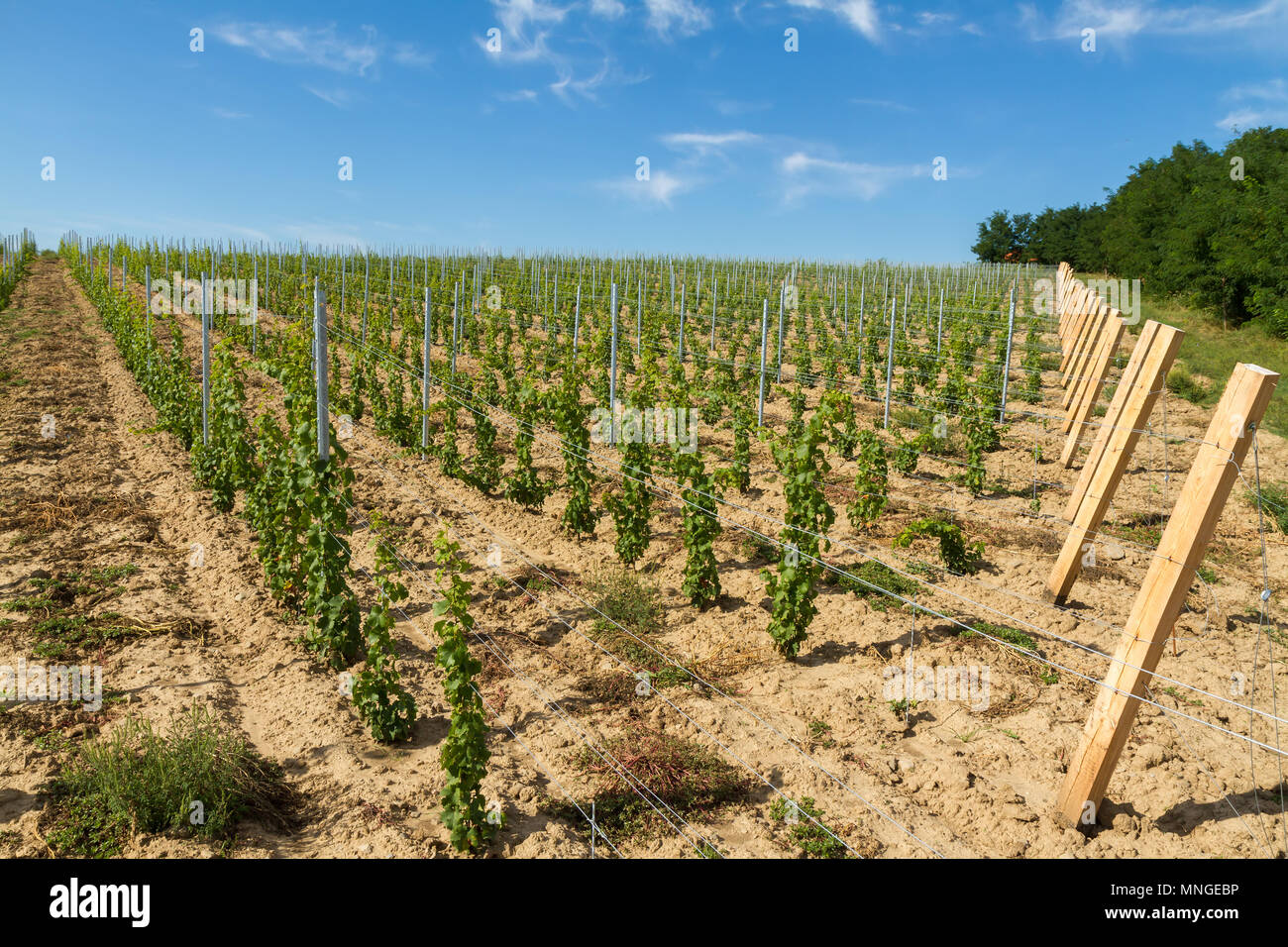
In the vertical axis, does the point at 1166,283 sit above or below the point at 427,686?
above

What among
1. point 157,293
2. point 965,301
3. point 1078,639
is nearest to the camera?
point 1078,639

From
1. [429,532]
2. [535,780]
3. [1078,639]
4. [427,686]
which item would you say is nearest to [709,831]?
[535,780]

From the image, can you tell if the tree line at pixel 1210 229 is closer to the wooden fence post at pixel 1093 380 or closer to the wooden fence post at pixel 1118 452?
the wooden fence post at pixel 1093 380

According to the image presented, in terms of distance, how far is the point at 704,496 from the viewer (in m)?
6.98

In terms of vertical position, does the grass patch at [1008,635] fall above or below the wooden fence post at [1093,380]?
below

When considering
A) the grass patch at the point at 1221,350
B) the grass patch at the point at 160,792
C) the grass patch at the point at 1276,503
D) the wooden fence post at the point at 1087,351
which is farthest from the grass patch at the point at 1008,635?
the grass patch at the point at 1221,350

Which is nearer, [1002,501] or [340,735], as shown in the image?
[340,735]

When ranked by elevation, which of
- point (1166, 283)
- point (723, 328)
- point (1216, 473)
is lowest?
point (1216, 473)

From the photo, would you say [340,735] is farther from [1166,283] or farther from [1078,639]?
[1166,283]

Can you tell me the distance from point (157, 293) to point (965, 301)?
2977 centimetres

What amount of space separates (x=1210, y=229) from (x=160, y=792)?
35.9 metres

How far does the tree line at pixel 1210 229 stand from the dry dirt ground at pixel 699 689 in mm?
19512

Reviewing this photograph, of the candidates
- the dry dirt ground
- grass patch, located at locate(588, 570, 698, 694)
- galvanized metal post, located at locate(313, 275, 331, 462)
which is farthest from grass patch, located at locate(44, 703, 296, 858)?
grass patch, located at locate(588, 570, 698, 694)

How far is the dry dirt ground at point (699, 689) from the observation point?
4.19 metres
